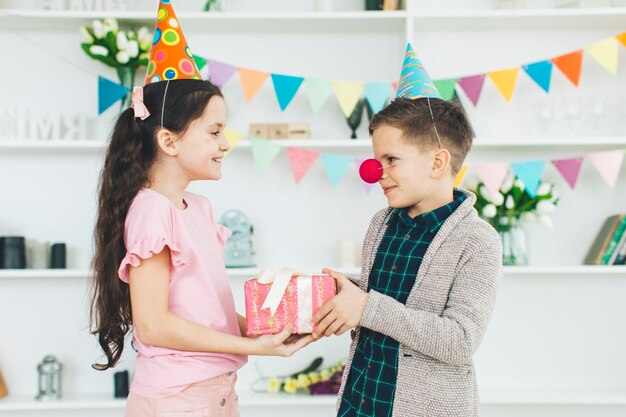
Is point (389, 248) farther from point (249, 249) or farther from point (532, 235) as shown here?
point (532, 235)

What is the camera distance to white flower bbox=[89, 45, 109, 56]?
2.39 metres

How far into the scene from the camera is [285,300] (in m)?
1.29

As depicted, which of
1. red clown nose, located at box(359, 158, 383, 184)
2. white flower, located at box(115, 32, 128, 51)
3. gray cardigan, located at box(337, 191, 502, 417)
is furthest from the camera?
white flower, located at box(115, 32, 128, 51)

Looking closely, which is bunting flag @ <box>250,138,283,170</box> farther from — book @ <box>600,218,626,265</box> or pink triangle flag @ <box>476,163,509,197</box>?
book @ <box>600,218,626,265</box>

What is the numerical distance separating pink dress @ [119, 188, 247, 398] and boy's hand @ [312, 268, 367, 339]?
0.21m

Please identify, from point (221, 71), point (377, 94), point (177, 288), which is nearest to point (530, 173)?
point (377, 94)

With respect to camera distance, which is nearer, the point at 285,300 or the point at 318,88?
the point at 285,300

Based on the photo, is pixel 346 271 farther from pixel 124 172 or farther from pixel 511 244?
pixel 124 172

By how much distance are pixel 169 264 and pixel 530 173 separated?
59.6 inches

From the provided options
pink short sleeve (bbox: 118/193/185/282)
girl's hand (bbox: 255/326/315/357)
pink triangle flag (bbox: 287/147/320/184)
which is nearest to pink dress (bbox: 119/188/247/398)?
pink short sleeve (bbox: 118/193/185/282)

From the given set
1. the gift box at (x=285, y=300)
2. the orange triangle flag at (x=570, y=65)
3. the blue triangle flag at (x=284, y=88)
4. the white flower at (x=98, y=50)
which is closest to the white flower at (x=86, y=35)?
the white flower at (x=98, y=50)

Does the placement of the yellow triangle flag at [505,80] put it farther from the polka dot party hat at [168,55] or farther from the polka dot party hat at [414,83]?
the polka dot party hat at [168,55]

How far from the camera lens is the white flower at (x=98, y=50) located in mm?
2393

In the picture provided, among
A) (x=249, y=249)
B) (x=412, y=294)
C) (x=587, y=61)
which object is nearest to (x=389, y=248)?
(x=412, y=294)
